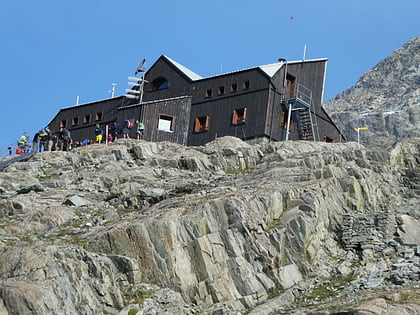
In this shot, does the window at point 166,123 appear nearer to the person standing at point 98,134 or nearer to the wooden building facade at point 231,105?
the wooden building facade at point 231,105

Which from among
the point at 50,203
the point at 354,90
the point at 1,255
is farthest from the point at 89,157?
the point at 354,90

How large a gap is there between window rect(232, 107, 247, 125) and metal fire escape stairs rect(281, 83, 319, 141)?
10.6 ft

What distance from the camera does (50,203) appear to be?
4550 cm

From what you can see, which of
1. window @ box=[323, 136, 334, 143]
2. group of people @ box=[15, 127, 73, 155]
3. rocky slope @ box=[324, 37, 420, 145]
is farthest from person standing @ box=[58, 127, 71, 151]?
rocky slope @ box=[324, 37, 420, 145]

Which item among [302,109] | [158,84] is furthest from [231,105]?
[158,84]

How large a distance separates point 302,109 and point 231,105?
19.1 feet

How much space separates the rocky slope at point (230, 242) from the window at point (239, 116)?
15.4 metres

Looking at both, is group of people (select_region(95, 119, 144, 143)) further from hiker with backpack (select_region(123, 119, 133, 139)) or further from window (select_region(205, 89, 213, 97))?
window (select_region(205, 89, 213, 97))

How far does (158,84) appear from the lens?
2817 inches

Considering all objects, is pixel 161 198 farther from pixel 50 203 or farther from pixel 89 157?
pixel 89 157

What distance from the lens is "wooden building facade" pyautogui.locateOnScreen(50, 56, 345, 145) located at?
63.0 m

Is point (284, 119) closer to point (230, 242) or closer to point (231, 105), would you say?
point (231, 105)

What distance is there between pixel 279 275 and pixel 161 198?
39.6 feet

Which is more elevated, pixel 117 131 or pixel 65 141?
pixel 117 131
